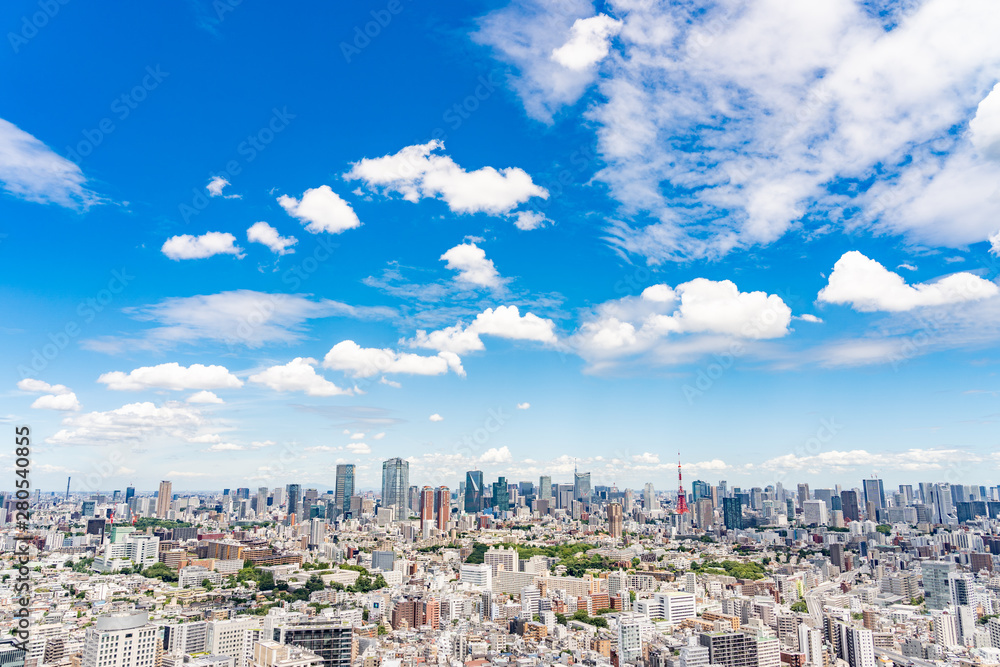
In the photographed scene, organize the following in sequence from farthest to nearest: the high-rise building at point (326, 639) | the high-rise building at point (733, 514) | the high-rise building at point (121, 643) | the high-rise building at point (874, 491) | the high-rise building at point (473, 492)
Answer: the high-rise building at point (473, 492), the high-rise building at point (874, 491), the high-rise building at point (733, 514), the high-rise building at point (326, 639), the high-rise building at point (121, 643)

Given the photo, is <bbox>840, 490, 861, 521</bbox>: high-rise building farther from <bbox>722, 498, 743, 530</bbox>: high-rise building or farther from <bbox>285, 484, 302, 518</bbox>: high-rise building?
<bbox>285, 484, 302, 518</bbox>: high-rise building

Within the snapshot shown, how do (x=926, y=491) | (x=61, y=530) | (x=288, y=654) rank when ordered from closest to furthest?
(x=288, y=654), (x=61, y=530), (x=926, y=491)

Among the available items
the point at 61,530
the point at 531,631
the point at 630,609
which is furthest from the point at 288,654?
the point at 61,530

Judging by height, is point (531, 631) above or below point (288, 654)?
below

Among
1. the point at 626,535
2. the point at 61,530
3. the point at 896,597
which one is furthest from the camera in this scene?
the point at 626,535

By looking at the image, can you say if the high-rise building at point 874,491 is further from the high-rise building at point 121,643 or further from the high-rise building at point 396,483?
the high-rise building at point 121,643

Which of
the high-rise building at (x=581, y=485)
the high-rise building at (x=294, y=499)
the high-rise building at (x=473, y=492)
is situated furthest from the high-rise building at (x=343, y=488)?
the high-rise building at (x=581, y=485)

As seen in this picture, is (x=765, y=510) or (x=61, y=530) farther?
(x=765, y=510)

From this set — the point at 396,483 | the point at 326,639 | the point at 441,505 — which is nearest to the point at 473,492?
the point at 396,483

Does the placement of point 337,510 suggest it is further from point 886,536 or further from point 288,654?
point 288,654
